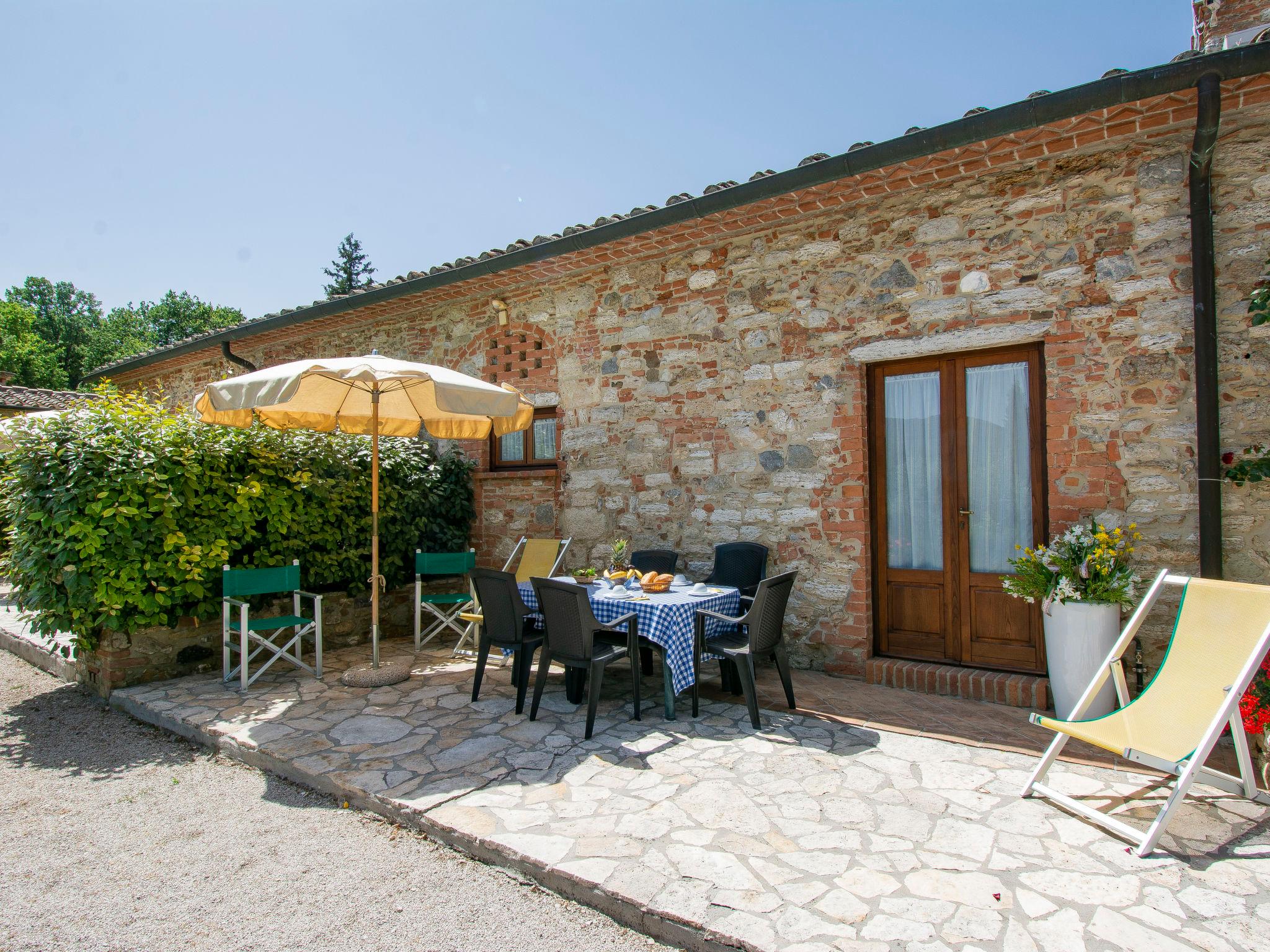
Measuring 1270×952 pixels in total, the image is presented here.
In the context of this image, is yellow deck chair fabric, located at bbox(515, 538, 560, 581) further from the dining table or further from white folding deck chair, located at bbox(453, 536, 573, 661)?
the dining table

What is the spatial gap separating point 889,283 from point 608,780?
389 cm

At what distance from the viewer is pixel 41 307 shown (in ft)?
140

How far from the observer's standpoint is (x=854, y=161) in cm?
443

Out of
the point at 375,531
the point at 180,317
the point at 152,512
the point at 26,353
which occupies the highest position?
the point at 180,317

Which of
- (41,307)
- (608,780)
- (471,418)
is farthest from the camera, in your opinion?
(41,307)

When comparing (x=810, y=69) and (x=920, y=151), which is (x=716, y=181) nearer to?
(x=920, y=151)

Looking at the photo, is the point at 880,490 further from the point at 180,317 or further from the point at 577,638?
the point at 180,317

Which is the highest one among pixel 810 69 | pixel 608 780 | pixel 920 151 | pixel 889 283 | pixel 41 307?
pixel 41 307

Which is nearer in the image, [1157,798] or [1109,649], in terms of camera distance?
[1157,798]

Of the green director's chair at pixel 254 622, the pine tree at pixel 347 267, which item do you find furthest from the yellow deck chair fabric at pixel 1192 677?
the pine tree at pixel 347 267

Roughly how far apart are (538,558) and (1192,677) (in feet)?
15.0

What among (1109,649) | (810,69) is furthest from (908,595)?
(810,69)

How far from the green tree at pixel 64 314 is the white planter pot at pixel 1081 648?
4420 centimetres

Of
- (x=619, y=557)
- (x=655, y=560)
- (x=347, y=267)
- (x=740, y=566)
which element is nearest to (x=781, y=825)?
Result: (x=619, y=557)
